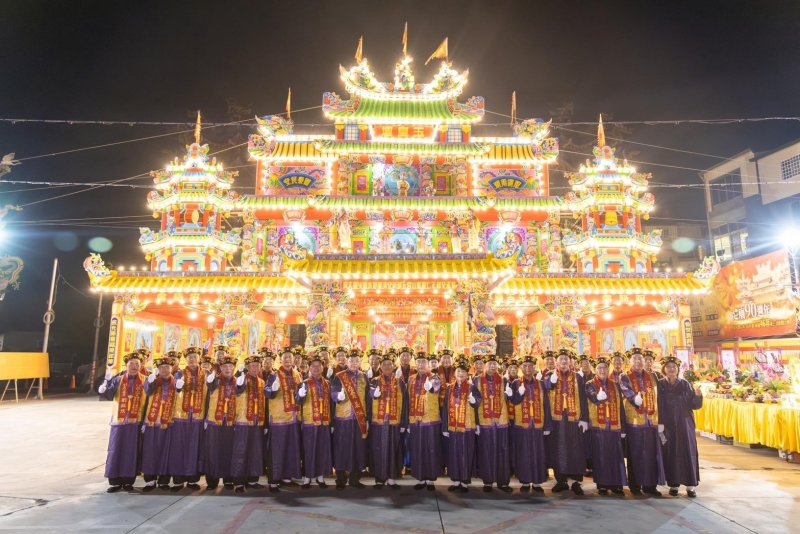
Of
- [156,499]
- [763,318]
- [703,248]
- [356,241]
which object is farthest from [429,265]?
[703,248]

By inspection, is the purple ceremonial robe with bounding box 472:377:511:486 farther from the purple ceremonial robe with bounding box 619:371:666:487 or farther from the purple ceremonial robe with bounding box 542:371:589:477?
the purple ceremonial robe with bounding box 619:371:666:487

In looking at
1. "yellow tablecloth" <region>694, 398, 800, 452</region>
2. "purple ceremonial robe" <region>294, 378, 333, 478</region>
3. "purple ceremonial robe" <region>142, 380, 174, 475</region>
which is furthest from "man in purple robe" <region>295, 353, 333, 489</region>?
"yellow tablecloth" <region>694, 398, 800, 452</region>

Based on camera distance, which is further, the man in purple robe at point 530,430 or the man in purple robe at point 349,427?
the man in purple robe at point 349,427

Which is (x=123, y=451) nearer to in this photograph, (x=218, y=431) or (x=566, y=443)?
(x=218, y=431)

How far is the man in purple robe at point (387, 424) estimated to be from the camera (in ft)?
23.3

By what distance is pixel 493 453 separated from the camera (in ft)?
22.7

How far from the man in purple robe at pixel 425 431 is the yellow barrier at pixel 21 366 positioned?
773 inches

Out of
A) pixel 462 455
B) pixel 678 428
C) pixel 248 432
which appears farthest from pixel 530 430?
pixel 248 432

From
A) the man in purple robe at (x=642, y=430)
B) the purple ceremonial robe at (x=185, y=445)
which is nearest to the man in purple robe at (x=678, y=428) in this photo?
the man in purple robe at (x=642, y=430)

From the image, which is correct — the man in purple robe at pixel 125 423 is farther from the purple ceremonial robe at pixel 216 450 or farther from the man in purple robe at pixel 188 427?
the purple ceremonial robe at pixel 216 450

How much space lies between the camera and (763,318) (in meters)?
22.1

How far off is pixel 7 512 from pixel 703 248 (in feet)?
129

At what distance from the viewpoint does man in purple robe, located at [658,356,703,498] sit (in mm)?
6699

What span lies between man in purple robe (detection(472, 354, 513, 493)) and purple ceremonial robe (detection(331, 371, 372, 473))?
1765 millimetres
